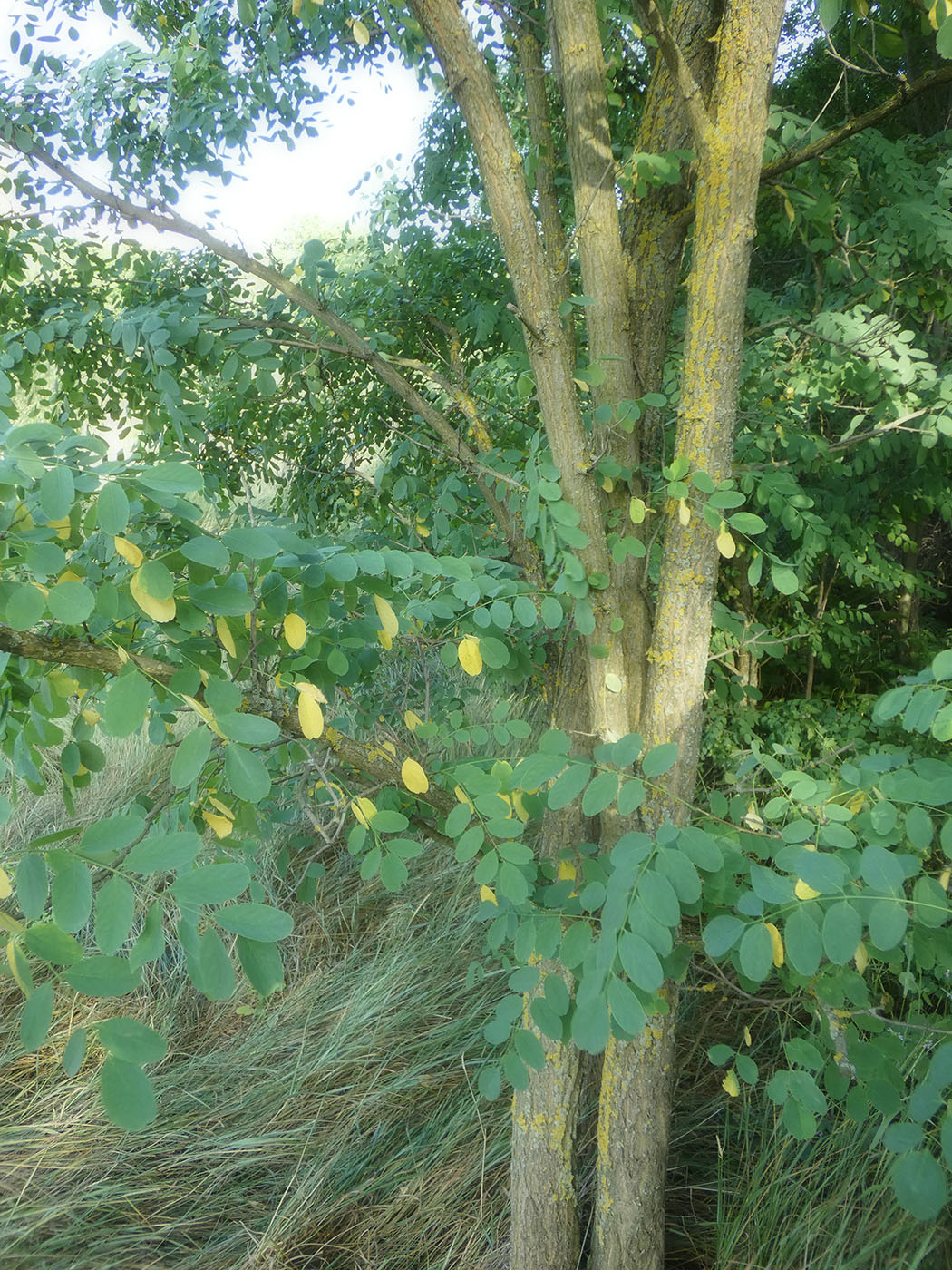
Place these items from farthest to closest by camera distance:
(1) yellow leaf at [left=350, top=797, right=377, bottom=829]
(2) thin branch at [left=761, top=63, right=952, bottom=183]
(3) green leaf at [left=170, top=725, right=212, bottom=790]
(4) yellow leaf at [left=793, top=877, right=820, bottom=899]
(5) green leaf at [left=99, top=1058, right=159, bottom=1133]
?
1. (2) thin branch at [left=761, top=63, right=952, bottom=183]
2. (1) yellow leaf at [left=350, top=797, right=377, bottom=829]
3. (4) yellow leaf at [left=793, top=877, right=820, bottom=899]
4. (3) green leaf at [left=170, top=725, right=212, bottom=790]
5. (5) green leaf at [left=99, top=1058, right=159, bottom=1133]

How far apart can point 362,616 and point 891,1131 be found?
0.79 meters

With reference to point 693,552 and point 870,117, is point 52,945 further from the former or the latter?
point 870,117

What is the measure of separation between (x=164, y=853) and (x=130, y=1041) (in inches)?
5.9

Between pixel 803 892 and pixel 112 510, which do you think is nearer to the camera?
pixel 112 510

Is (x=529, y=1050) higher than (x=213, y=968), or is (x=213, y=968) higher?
(x=213, y=968)

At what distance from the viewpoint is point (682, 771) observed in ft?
4.64

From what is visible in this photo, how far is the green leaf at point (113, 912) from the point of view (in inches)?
27.5

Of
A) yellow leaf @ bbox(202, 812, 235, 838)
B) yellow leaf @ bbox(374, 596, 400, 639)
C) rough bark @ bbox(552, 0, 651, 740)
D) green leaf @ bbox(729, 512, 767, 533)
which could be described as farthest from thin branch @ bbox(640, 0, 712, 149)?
yellow leaf @ bbox(202, 812, 235, 838)

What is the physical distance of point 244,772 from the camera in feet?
2.62

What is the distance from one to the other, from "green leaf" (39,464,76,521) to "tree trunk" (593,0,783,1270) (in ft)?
2.84

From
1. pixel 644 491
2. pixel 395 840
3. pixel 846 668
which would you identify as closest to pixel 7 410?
pixel 395 840

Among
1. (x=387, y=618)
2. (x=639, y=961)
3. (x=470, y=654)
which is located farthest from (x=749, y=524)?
(x=639, y=961)

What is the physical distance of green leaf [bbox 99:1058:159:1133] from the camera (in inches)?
22.9

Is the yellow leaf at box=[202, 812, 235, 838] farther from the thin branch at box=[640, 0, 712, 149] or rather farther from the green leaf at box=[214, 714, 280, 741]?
the thin branch at box=[640, 0, 712, 149]
